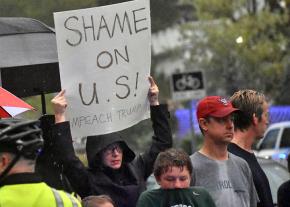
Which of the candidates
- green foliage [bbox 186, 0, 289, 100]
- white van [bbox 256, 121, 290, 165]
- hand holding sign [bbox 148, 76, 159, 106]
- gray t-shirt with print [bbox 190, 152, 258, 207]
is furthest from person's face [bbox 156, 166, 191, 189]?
green foliage [bbox 186, 0, 289, 100]

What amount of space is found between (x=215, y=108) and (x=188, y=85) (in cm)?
1061

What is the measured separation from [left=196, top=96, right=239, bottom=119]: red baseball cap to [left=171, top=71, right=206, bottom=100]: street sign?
10236 mm

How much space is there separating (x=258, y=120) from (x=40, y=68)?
63.5 inches

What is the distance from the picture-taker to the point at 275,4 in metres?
28.1

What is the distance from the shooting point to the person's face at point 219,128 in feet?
17.1

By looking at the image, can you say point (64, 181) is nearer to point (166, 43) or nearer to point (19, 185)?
point (19, 185)

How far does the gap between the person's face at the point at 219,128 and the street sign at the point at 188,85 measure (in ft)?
33.7

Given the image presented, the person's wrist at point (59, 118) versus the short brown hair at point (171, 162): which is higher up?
the person's wrist at point (59, 118)

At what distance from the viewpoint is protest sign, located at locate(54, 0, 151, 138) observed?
5.30 m

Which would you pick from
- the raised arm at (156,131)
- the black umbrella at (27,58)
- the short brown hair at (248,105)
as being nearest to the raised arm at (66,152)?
the raised arm at (156,131)

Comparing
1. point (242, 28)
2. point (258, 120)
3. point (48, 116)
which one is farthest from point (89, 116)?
point (242, 28)

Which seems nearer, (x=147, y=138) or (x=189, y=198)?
(x=189, y=198)

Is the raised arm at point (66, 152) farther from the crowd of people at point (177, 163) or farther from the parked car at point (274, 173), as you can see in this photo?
the parked car at point (274, 173)

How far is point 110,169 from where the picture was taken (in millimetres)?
5324
